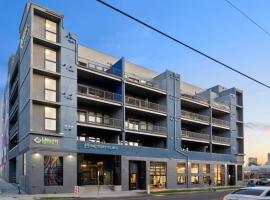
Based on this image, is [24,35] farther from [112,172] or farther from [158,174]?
[158,174]

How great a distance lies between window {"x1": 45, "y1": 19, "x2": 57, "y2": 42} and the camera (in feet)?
159

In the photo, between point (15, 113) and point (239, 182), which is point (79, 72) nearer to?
point (15, 113)

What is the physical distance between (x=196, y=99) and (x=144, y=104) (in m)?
15.2

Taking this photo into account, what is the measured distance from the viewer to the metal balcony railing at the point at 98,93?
51.8 metres

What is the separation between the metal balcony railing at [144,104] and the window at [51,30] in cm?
1391

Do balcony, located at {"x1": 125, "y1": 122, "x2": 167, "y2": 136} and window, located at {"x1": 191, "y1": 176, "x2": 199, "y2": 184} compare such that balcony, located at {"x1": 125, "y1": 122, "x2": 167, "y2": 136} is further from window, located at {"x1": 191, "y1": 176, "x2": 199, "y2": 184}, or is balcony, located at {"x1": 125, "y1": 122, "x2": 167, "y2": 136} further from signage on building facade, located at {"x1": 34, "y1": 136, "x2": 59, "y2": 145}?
signage on building facade, located at {"x1": 34, "y1": 136, "x2": 59, "y2": 145}

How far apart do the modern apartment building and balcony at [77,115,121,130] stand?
14 centimetres

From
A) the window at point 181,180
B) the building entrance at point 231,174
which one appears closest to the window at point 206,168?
the window at point 181,180

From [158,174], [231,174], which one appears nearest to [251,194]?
[158,174]

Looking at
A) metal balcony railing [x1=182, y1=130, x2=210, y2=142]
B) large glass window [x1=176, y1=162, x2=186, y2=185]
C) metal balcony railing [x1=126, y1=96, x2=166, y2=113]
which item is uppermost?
metal balcony railing [x1=126, y1=96, x2=166, y2=113]

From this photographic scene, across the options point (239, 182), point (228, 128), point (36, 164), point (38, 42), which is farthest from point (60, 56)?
point (239, 182)

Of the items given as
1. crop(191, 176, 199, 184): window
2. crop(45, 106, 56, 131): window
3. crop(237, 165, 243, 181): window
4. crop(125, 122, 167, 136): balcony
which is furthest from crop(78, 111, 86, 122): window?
crop(237, 165, 243, 181): window

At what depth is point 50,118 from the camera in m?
47.4

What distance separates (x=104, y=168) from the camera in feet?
186
